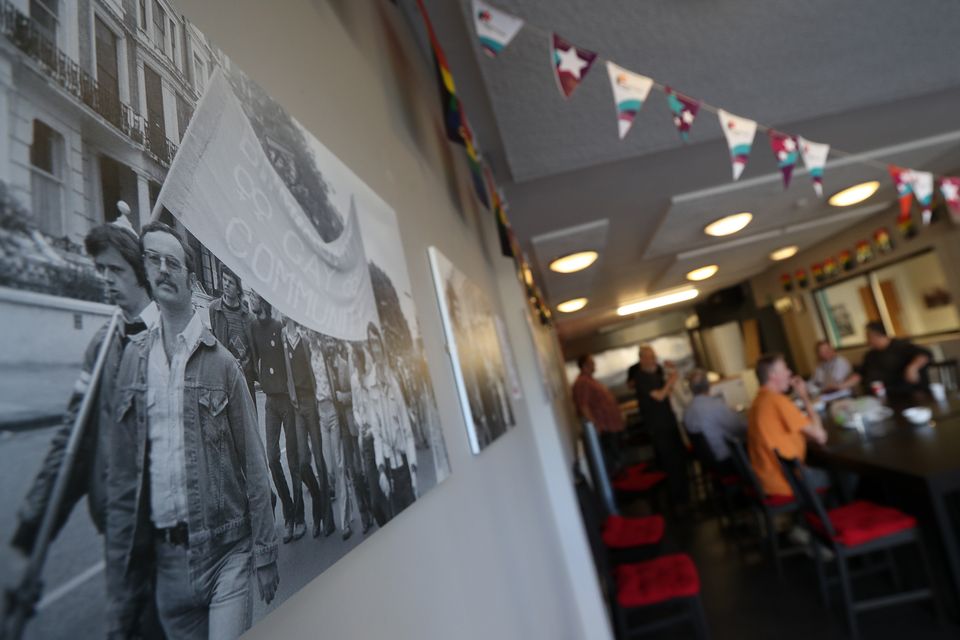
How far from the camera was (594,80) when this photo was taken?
2.55m

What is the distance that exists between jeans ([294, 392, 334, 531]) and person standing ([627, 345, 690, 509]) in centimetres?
618

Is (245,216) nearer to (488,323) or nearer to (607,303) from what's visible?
(488,323)

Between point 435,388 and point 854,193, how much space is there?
5.61 metres

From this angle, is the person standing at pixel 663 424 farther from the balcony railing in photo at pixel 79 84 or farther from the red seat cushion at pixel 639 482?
the balcony railing in photo at pixel 79 84

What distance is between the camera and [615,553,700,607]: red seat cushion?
2734 millimetres

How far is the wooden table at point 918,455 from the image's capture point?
2629 mm

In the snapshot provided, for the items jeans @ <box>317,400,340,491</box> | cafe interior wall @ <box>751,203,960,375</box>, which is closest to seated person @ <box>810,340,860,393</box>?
cafe interior wall @ <box>751,203,960,375</box>

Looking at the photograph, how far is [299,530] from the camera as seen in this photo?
597 millimetres

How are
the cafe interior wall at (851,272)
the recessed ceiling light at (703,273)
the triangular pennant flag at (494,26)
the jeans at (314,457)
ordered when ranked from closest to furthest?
the jeans at (314,457), the triangular pennant flag at (494,26), the cafe interior wall at (851,272), the recessed ceiling light at (703,273)

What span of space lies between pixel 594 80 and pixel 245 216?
2.28m

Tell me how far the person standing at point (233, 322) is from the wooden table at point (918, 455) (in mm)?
3069

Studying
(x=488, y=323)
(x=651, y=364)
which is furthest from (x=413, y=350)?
(x=651, y=364)

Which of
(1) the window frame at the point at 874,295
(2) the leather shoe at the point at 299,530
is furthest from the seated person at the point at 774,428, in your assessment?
(2) the leather shoe at the point at 299,530

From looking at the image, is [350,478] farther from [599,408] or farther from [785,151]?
[599,408]
